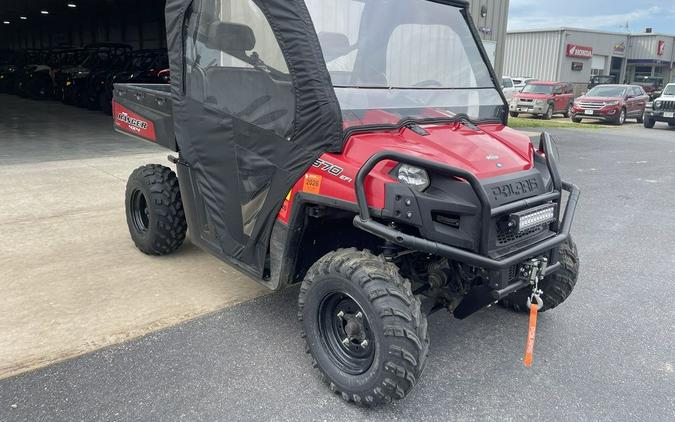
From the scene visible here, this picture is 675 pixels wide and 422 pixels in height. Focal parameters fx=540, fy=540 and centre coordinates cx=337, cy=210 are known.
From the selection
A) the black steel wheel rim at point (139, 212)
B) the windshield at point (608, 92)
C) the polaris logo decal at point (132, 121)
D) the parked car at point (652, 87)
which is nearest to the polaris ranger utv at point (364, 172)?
the polaris logo decal at point (132, 121)

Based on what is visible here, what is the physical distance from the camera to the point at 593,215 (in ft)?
21.9

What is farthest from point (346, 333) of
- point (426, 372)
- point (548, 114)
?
point (548, 114)

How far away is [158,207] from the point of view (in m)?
4.26

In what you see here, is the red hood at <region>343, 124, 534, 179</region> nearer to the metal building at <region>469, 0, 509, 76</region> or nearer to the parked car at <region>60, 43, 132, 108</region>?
the metal building at <region>469, 0, 509, 76</region>

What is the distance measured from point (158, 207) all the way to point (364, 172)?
7.66ft

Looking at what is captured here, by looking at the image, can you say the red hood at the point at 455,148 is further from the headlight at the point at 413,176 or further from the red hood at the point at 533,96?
the red hood at the point at 533,96

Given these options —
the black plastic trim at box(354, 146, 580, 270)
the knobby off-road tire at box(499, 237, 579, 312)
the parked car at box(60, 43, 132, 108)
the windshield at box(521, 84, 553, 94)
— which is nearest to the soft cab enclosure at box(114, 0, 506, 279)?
the black plastic trim at box(354, 146, 580, 270)

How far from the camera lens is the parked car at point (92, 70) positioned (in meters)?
16.0

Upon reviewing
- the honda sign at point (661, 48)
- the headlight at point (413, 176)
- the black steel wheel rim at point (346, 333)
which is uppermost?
the honda sign at point (661, 48)

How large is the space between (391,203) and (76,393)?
1870 mm

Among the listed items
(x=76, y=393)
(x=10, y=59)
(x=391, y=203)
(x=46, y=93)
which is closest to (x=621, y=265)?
(x=391, y=203)

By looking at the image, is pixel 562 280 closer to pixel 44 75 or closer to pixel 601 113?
pixel 601 113

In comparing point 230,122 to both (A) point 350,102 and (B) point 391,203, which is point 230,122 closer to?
(A) point 350,102

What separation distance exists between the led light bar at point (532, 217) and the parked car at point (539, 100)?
64.3 feet
